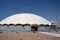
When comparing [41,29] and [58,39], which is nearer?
[58,39]

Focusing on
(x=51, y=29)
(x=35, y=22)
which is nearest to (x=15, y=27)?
(x=35, y=22)

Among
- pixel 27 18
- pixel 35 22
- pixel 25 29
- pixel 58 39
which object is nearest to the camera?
pixel 58 39

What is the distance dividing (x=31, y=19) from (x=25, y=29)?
5.21m

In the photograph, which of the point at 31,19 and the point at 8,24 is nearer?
the point at 8,24

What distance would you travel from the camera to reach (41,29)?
32.9 m

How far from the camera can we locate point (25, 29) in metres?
32.2

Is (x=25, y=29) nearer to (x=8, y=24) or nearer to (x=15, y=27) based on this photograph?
(x=15, y=27)

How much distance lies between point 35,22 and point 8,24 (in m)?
7.48

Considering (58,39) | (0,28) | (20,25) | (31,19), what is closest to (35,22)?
(31,19)

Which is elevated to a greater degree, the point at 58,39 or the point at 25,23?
the point at 25,23

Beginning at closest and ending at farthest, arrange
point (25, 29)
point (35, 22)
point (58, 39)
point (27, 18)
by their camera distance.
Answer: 1. point (58, 39)
2. point (25, 29)
3. point (35, 22)
4. point (27, 18)

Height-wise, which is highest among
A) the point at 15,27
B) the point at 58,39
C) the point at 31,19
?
the point at 31,19

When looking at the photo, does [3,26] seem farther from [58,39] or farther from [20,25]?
[58,39]

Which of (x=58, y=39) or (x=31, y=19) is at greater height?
(x=31, y=19)
